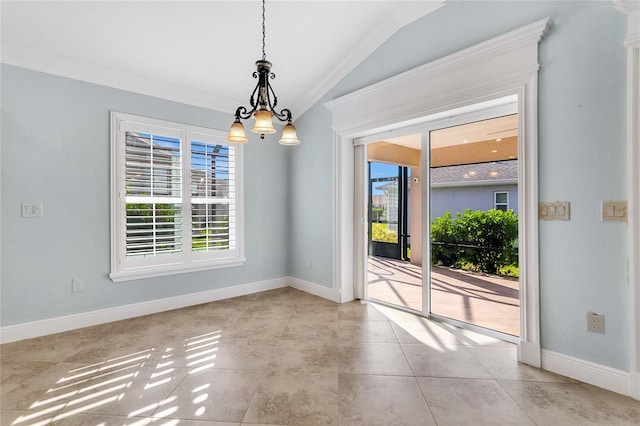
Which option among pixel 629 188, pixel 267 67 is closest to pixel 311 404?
pixel 267 67

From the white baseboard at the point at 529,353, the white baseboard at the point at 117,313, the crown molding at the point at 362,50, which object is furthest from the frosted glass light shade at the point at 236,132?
the white baseboard at the point at 529,353

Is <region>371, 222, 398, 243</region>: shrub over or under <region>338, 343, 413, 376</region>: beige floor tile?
over

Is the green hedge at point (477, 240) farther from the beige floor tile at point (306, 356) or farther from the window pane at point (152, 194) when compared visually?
the window pane at point (152, 194)

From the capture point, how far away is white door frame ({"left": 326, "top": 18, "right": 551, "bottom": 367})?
222 cm

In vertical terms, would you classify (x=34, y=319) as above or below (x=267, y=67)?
below

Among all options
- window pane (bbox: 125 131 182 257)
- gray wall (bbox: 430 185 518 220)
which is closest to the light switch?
window pane (bbox: 125 131 182 257)

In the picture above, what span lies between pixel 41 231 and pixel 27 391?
4.96 ft

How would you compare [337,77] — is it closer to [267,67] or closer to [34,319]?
[267,67]

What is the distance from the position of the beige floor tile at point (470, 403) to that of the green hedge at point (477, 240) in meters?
1.27

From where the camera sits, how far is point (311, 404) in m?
1.79

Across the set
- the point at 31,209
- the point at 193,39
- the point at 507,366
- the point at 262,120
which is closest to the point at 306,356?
the point at 507,366

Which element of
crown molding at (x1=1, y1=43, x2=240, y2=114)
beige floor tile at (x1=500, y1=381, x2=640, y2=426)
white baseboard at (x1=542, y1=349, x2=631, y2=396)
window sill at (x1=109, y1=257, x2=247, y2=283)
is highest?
crown molding at (x1=1, y1=43, x2=240, y2=114)

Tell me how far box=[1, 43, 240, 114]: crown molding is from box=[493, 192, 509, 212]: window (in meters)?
3.37

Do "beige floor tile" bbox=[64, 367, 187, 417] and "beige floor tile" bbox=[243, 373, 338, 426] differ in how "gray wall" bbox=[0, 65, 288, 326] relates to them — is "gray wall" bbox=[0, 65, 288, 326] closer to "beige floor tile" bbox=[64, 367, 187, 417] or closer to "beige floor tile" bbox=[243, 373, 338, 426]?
"beige floor tile" bbox=[64, 367, 187, 417]
